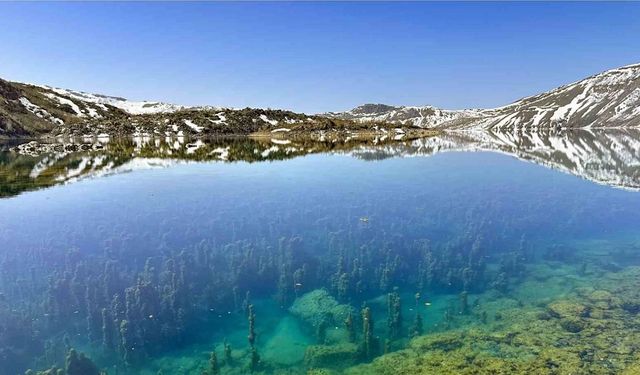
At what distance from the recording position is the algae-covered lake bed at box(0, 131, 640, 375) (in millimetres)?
14102

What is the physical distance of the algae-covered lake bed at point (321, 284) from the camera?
1410 centimetres

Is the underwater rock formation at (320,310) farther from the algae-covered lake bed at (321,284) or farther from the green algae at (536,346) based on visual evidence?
the green algae at (536,346)

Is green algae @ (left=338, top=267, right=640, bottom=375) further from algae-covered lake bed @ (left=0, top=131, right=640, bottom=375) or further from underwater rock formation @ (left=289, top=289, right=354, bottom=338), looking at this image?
underwater rock formation @ (left=289, top=289, right=354, bottom=338)

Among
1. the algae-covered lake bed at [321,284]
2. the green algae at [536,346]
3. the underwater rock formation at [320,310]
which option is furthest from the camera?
the underwater rock formation at [320,310]

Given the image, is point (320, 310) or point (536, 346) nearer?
point (536, 346)

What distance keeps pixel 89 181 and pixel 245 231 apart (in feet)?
104

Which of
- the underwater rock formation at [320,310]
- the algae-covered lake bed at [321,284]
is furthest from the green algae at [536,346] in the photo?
the underwater rock formation at [320,310]

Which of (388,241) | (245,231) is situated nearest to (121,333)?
(245,231)

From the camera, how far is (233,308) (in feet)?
57.1

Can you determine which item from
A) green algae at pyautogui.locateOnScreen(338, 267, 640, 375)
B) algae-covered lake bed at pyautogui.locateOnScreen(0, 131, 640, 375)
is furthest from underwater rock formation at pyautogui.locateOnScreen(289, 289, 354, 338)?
green algae at pyautogui.locateOnScreen(338, 267, 640, 375)

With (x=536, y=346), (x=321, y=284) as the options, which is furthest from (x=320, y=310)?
(x=536, y=346)

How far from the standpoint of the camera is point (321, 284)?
1973cm

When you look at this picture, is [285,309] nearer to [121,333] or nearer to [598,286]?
[121,333]

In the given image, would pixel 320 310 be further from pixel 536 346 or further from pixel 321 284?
pixel 536 346
